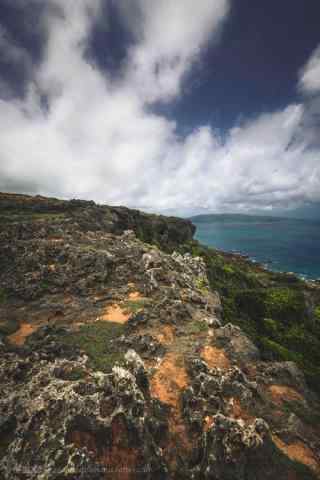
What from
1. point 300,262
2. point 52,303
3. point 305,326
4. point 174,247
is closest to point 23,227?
point 52,303

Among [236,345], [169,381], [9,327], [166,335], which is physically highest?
[9,327]

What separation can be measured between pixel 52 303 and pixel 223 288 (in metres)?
34.0

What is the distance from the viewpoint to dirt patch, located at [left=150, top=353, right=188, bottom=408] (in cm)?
1111

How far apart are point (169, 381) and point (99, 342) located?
210 inches

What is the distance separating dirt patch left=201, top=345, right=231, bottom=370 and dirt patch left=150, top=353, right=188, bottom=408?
1897mm

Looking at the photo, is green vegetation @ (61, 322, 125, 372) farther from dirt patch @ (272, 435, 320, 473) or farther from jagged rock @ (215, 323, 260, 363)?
dirt patch @ (272, 435, 320, 473)

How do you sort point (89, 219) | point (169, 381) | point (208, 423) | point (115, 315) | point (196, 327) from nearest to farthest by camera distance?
point (208, 423) < point (169, 381) < point (196, 327) < point (115, 315) < point (89, 219)

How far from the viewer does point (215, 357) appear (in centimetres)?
1394

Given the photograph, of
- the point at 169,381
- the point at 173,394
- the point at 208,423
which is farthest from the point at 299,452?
the point at 169,381

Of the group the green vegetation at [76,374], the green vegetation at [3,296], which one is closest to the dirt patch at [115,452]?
the green vegetation at [76,374]

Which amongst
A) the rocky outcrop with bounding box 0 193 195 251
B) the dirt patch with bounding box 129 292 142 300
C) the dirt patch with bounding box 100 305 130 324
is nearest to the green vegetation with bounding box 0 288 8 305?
the rocky outcrop with bounding box 0 193 195 251

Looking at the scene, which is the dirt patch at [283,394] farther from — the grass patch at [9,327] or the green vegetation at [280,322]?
the grass patch at [9,327]

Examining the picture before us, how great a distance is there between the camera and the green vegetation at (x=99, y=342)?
12133mm

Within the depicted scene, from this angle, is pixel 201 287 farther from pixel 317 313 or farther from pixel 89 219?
pixel 89 219
